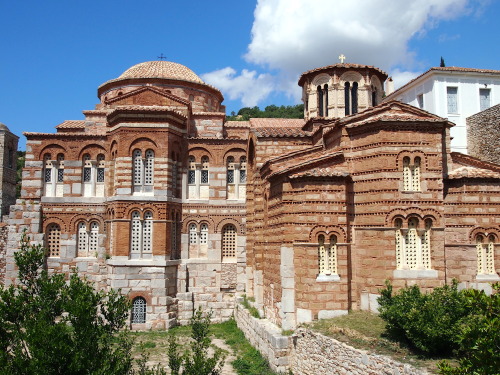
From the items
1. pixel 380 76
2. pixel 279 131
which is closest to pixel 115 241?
pixel 279 131

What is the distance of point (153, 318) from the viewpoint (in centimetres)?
1908

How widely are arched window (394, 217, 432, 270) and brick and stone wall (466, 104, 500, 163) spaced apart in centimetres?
758

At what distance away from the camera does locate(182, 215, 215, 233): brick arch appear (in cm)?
2120

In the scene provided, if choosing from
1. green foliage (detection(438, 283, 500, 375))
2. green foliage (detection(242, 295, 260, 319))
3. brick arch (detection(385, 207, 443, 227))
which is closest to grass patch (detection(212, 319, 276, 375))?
green foliage (detection(242, 295, 260, 319))

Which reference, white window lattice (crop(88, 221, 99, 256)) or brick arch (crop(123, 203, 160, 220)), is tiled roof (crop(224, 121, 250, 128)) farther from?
white window lattice (crop(88, 221, 99, 256))

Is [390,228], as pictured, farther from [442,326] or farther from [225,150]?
[225,150]

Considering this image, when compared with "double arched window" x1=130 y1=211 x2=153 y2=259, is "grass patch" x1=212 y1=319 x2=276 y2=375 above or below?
below

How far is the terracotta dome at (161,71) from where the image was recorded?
81.6 ft

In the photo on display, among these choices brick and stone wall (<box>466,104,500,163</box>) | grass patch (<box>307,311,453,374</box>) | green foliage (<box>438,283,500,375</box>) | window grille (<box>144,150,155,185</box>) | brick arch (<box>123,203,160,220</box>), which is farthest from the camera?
window grille (<box>144,150,155,185</box>)

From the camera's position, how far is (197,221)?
70.0 feet

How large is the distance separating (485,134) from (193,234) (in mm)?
12991

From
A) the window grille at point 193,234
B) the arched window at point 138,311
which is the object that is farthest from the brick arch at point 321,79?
the arched window at point 138,311

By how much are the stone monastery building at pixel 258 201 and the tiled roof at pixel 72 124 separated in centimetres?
11

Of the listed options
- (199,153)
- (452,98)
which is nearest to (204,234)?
(199,153)
